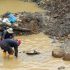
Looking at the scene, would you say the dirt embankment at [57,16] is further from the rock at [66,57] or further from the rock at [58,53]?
the rock at [66,57]

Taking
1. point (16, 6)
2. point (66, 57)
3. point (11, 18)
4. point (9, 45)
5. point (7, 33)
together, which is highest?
point (11, 18)

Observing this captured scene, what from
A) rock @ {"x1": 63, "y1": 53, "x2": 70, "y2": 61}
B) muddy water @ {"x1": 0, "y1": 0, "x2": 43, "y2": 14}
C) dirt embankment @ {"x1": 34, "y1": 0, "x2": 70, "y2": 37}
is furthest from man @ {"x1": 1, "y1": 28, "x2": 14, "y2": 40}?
muddy water @ {"x1": 0, "y1": 0, "x2": 43, "y2": 14}

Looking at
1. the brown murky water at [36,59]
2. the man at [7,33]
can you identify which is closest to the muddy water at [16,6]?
the brown murky water at [36,59]

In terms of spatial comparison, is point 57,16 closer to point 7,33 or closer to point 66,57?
point 7,33

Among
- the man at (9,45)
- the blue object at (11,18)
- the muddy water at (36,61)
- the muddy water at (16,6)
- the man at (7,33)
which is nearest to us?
the muddy water at (36,61)

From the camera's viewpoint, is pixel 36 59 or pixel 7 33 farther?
pixel 7 33

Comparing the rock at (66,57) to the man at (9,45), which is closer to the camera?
the rock at (66,57)

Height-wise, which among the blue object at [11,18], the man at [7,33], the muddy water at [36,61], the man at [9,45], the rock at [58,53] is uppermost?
the blue object at [11,18]

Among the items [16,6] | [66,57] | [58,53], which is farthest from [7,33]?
[16,6]

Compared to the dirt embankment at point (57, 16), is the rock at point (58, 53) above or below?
below

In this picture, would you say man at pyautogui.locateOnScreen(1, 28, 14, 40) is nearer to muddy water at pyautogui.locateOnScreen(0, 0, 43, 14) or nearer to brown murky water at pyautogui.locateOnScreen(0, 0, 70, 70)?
brown murky water at pyautogui.locateOnScreen(0, 0, 70, 70)

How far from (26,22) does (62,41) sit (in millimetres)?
2678

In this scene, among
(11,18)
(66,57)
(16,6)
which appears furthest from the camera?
(16,6)

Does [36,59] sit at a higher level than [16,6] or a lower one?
lower
